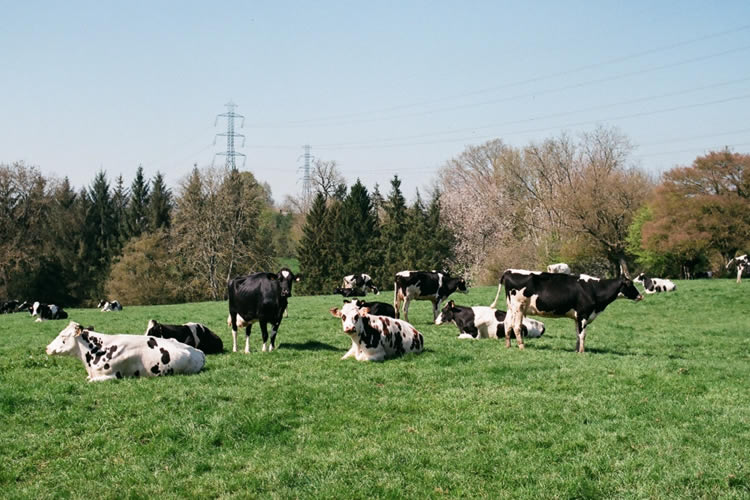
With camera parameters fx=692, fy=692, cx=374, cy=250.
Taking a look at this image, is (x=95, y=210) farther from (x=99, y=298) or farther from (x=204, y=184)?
(x=204, y=184)

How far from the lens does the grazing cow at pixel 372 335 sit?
43.5 feet

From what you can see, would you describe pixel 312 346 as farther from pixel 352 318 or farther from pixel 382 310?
pixel 382 310

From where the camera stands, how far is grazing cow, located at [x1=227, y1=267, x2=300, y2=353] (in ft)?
49.4

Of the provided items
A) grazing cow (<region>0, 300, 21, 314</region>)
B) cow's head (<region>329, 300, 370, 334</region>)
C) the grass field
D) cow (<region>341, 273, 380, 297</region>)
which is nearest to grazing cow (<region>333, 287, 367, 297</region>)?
cow (<region>341, 273, 380, 297</region>)

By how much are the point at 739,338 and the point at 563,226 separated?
42.0 m

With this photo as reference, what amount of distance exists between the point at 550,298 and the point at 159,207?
69.6m

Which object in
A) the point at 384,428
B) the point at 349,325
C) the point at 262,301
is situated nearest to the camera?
the point at 384,428

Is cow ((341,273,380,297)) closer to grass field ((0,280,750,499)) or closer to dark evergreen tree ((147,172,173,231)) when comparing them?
grass field ((0,280,750,499))

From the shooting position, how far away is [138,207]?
80000 mm

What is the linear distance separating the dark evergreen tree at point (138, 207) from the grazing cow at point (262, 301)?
64.7 metres

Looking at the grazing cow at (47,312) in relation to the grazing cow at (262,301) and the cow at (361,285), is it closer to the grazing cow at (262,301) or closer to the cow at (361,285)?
the cow at (361,285)

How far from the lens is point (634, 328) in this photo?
23.0 m

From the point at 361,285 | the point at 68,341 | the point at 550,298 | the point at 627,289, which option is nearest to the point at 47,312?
the point at 361,285

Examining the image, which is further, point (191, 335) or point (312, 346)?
point (312, 346)
